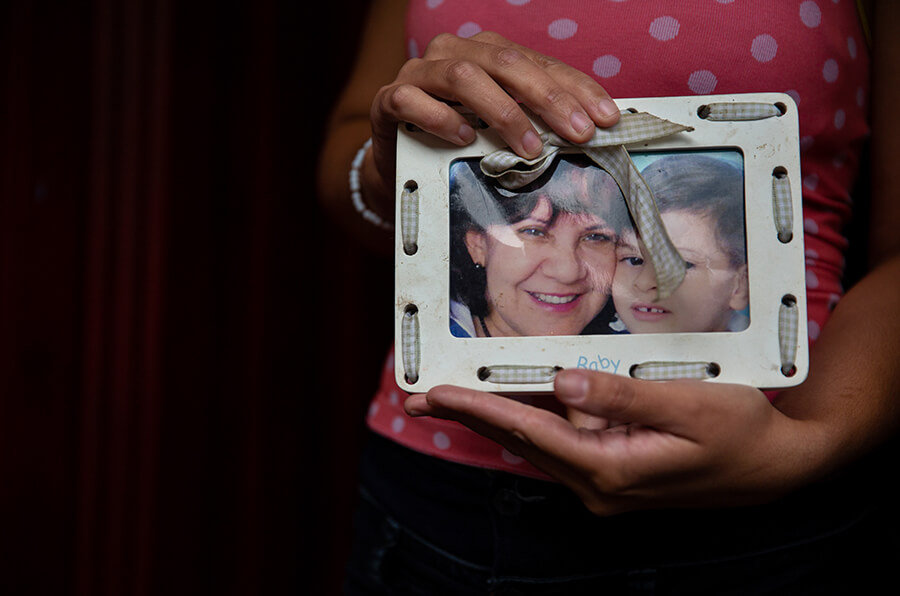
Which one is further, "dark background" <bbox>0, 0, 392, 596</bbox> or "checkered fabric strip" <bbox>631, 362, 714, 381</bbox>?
"dark background" <bbox>0, 0, 392, 596</bbox>

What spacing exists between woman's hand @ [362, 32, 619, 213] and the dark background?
77 centimetres

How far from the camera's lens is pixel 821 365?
51cm

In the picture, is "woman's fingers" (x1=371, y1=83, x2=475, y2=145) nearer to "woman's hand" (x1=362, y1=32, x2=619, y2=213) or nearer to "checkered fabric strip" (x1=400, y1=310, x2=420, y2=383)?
"woman's hand" (x1=362, y1=32, x2=619, y2=213)

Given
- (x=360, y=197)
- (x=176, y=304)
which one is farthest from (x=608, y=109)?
(x=176, y=304)

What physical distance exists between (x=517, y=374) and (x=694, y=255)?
0.48ft

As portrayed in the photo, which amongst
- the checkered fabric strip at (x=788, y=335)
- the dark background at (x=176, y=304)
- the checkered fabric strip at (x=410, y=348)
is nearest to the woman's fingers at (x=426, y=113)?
the checkered fabric strip at (x=410, y=348)

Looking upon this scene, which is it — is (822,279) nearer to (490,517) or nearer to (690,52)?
(690,52)

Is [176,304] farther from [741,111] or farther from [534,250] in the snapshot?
[741,111]

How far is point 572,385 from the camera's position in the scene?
39 cm

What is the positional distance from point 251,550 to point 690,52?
108 centimetres

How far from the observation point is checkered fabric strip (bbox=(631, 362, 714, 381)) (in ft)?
1.47

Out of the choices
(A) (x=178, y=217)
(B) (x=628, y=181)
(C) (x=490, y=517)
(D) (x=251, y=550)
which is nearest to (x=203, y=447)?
(D) (x=251, y=550)

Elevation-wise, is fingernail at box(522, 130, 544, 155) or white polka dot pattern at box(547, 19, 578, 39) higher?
white polka dot pattern at box(547, 19, 578, 39)

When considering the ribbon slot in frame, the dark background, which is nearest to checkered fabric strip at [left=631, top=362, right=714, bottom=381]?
the ribbon slot in frame
